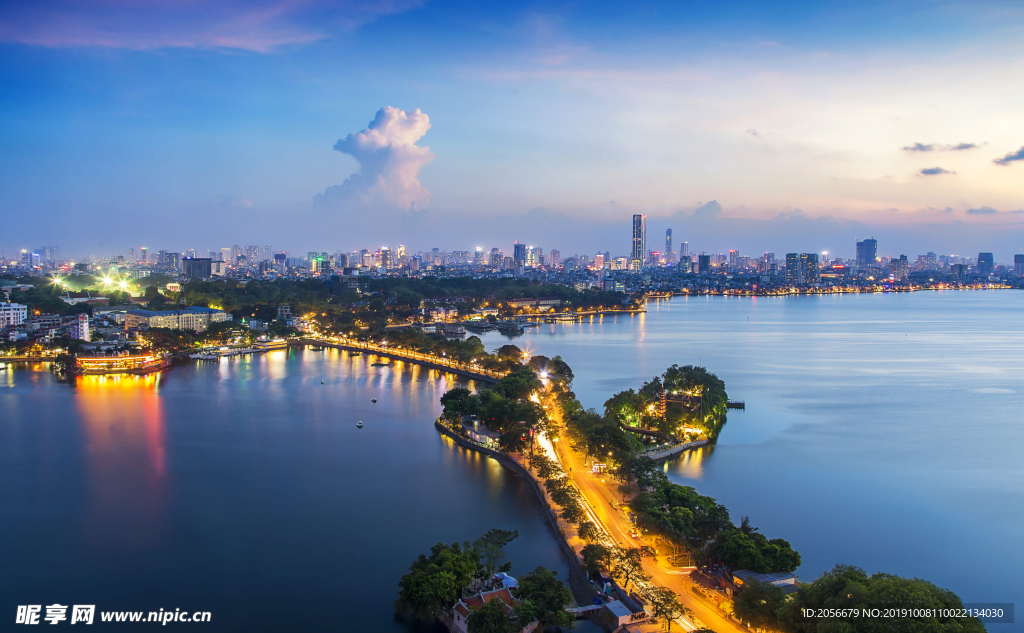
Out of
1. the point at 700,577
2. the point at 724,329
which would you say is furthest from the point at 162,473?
the point at 724,329

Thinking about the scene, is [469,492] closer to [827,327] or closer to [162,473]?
[162,473]

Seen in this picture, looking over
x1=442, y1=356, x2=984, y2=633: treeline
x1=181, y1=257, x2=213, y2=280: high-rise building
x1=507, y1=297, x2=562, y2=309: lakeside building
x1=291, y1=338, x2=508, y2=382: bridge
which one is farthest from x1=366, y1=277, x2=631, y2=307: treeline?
x1=442, y1=356, x2=984, y2=633: treeline

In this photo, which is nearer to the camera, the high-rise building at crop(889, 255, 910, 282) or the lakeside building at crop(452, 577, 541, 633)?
the lakeside building at crop(452, 577, 541, 633)

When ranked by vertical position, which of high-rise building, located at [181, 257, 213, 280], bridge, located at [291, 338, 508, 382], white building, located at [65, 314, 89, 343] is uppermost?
high-rise building, located at [181, 257, 213, 280]

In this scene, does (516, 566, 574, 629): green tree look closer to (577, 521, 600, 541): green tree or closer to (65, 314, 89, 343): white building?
(577, 521, 600, 541): green tree

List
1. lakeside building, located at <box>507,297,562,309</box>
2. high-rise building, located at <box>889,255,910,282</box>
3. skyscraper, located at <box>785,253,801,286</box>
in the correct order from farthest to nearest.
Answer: high-rise building, located at <box>889,255,910,282</box>, skyscraper, located at <box>785,253,801,286</box>, lakeside building, located at <box>507,297,562,309</box>

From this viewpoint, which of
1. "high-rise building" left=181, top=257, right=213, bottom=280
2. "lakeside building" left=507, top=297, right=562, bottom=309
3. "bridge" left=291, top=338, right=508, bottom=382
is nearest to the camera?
"bridge" left=291, top=338, right=508, bottom=382
